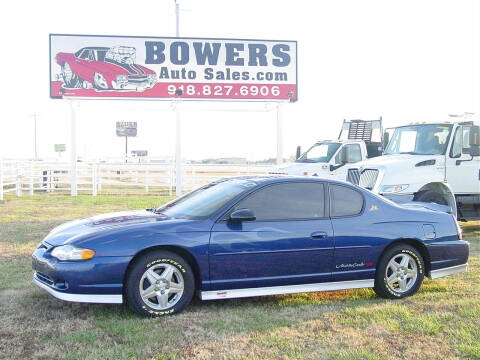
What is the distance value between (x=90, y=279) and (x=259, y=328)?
164cm

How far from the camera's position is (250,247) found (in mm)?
5648

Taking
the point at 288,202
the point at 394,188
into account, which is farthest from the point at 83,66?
the point at 288,202

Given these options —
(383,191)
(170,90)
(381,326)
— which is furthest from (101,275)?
(170,90)

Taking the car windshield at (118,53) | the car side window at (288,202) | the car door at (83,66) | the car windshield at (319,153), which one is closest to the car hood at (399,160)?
the car windshield at (319,153)

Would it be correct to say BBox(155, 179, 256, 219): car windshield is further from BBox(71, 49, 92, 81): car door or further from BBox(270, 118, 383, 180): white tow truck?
BBox(71, 49, 92, 81): car door

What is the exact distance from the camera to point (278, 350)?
457cm

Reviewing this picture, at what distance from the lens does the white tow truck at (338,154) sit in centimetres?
1495

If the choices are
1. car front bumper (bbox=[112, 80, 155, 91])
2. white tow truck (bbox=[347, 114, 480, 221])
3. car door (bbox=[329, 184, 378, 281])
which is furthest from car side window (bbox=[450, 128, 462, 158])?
car front bumper (bbox=[112, 80, 155, 91])

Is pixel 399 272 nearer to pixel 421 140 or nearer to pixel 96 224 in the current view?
pixel 96 224

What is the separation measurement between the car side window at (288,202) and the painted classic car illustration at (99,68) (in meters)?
15.5

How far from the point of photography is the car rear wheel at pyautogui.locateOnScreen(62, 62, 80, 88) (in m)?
20.4

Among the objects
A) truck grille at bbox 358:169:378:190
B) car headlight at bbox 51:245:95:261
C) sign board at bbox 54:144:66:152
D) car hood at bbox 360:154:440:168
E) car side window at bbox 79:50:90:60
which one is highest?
car side window at bbox 79:50:90:60

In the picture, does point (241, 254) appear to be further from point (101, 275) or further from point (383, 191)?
point (383, 191)

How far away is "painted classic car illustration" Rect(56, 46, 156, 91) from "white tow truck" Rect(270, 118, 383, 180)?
7982 millimetres
